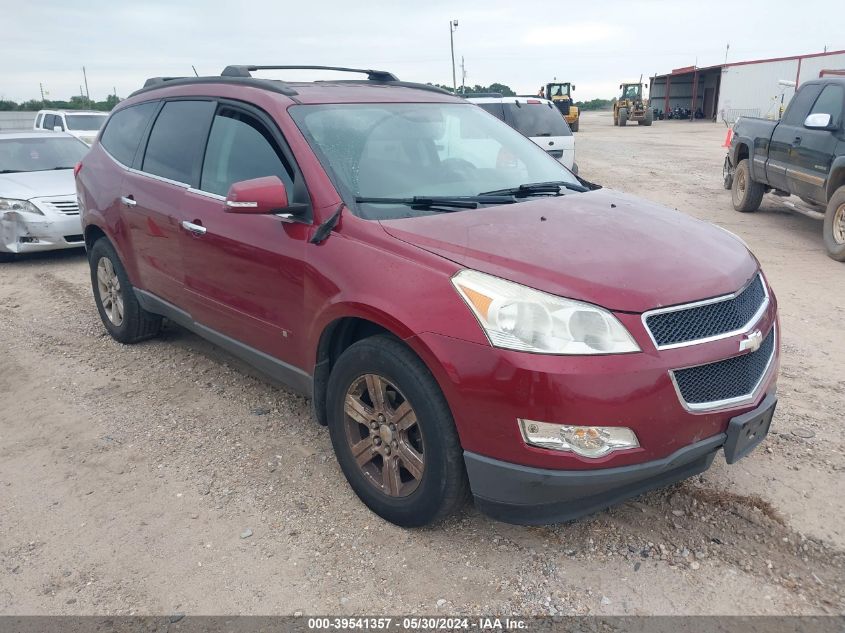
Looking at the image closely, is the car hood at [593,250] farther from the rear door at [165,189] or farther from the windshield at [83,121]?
the windshield at [83,121]

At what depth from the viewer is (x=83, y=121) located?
17.0 metres

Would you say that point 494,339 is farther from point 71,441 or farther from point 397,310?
point 71,441

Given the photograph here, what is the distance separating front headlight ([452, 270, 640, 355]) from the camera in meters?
2.41

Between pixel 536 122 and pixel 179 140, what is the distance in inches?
326

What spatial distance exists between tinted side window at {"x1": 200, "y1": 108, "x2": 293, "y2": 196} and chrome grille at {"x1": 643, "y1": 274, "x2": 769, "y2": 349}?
184cm

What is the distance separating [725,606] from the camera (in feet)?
8.25

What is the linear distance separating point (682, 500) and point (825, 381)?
190cm

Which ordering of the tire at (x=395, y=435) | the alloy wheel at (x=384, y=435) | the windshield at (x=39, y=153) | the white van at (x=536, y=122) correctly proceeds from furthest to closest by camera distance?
the white van at (x=536, y=122) → the windshield at (x=39, y=153) → the alloy wheel at (x=384, y=435) → the tire at (x=395, y=435)

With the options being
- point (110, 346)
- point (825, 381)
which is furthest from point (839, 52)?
point (110, 346)

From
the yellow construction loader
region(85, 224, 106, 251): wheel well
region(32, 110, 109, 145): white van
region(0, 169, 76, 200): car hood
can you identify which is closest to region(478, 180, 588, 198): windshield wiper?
region(85, 224, 106, 251): wheel well

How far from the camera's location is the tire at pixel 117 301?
200 inches

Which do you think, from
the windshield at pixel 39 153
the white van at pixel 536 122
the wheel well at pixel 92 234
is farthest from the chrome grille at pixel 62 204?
the white van at pixel 536 122

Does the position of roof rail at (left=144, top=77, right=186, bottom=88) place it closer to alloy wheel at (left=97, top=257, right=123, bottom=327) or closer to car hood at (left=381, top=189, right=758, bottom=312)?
alloy wheel at (left=97, top=257, right=123, bottom=327)

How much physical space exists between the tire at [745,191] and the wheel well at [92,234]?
356 inches
